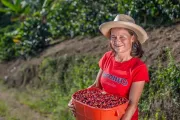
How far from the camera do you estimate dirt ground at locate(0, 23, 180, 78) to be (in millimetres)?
5426

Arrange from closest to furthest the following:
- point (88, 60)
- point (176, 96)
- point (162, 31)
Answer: point (176, 96), point (162, 31), point (88, 60)

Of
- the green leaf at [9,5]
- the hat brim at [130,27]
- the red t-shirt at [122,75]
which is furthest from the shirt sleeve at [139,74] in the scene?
the green leaf at [9,5]

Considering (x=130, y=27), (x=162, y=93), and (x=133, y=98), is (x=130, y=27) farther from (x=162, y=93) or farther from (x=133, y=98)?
(x=162, y=93)

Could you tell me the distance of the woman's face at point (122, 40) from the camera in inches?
123

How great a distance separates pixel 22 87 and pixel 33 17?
80.4 inches

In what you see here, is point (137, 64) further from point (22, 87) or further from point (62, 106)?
point (22, 87)

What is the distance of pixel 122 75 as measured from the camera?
10.2 feet

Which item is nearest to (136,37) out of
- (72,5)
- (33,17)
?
(72,5)

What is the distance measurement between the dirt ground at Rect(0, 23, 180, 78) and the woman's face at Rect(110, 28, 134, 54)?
186 centimetres

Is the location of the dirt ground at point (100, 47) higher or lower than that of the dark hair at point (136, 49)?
lower

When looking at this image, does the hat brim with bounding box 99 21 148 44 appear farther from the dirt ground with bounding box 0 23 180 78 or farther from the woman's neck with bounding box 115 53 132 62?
the dirt ground with bounding box 0 23 180 78

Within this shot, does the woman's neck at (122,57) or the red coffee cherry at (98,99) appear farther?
the woman's neck at (122,57)

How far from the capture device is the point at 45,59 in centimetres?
789

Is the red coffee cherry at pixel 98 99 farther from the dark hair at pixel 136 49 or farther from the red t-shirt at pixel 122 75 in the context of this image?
the dark hair at pixel 136 49
